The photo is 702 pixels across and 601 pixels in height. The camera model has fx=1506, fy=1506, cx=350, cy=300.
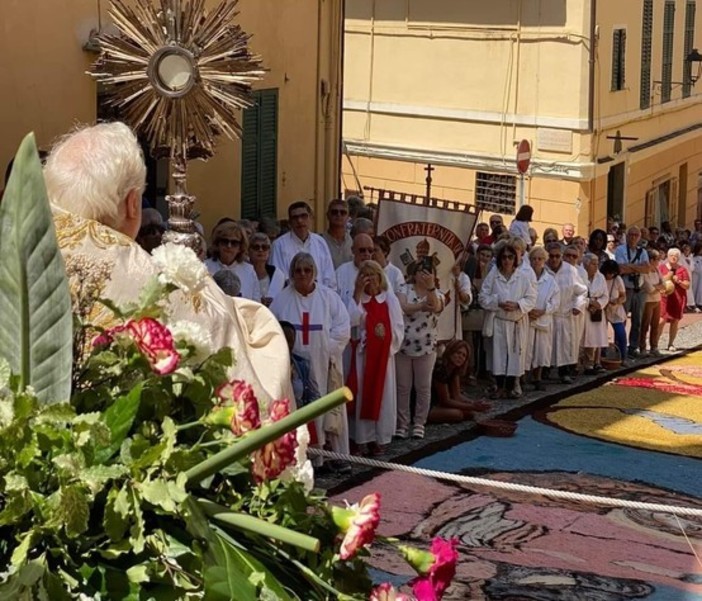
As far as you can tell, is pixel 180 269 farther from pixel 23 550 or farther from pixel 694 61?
pixel 694 61

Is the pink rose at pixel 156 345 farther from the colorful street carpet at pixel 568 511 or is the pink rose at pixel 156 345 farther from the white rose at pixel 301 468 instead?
A: the colorful street carpet at pixel 568 511

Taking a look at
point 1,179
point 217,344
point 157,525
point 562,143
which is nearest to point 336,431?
point 1,179

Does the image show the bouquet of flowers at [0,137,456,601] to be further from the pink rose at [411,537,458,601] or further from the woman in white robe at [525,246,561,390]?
the woman in white robe at [525,246,561,390]

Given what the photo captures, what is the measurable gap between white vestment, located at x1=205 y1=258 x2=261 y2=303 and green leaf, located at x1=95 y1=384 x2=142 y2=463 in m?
7.37

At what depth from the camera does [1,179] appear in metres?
10.1

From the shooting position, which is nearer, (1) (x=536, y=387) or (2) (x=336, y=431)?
(2) (x=336, y=431)

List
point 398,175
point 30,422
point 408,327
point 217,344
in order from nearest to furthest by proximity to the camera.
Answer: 1. point 30,422
2. point 217,344
3. point 408,327
4. point 398,175

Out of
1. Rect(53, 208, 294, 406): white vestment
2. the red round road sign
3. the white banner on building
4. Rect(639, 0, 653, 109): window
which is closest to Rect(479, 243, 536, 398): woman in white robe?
the white banner on building

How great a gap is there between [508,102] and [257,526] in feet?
76.1

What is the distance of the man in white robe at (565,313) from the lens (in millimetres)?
14242

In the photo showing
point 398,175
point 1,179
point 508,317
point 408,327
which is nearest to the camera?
point 1,179

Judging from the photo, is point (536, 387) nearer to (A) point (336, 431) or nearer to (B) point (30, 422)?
(A) point (336, 431)

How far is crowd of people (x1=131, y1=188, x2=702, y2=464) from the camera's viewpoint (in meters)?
9.70

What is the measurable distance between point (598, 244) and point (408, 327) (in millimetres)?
5720
